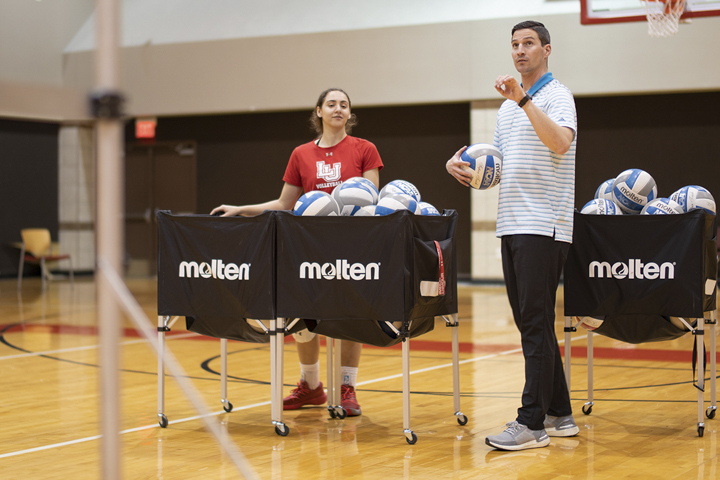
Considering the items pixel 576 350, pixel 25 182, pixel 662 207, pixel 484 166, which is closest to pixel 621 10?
pixel 576 350

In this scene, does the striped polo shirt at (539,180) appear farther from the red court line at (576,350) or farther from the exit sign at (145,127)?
the exit sign at (145,127)

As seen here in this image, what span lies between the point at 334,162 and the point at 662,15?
17.4 feet

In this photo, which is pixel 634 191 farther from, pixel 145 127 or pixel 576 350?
pixel 145 127

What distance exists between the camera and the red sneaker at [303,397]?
4.21 metres

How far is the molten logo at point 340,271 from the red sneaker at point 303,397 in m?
0.97

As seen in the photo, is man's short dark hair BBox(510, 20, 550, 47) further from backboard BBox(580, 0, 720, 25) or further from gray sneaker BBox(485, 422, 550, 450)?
backboard BBox(580, 0, 720, 25)

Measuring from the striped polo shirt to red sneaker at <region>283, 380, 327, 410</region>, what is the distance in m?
1.54

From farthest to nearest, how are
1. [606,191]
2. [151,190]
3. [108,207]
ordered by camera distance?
[151,190], [606,191], [108,207]

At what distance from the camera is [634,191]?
13.0 ft

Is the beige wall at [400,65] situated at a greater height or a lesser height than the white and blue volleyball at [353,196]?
greater

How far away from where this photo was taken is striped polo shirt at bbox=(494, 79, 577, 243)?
3.29 metres

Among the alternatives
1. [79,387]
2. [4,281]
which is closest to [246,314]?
[79,387]

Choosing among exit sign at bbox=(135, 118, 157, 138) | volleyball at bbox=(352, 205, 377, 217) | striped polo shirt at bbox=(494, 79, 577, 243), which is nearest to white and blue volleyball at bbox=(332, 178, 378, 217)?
volleyball at bbox=(352, 205, 377, 217)

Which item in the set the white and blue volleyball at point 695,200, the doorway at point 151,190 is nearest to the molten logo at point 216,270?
the white and blue volleyball at point 695,200
